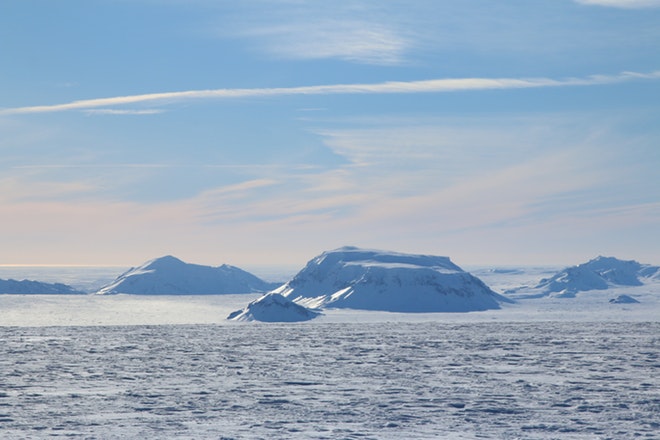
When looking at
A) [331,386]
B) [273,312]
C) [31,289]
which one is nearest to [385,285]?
[273,312]

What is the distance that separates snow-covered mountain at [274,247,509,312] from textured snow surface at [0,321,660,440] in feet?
201

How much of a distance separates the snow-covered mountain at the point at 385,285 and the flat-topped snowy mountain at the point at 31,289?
67.7 m

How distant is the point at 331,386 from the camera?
32969 mm

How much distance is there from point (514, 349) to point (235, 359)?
17512 mm

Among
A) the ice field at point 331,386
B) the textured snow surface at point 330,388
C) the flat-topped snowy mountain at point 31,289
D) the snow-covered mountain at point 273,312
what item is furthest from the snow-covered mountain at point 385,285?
the flat-topped snowy mountain at point 31,289

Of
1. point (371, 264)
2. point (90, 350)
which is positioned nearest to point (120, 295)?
point (371, 264)

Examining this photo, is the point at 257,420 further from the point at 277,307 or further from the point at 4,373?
the point at 277,307

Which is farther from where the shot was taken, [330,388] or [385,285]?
[385,285]

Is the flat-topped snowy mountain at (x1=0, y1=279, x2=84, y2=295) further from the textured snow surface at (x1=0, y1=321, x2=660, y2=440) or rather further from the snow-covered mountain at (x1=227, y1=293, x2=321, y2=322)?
the textured snow surface at (x1=0, y1=321, x2=660, y2=440)

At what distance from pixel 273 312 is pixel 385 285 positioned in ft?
120

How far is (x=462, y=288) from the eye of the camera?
128125mm

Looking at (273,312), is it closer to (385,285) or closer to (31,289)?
(385,285)

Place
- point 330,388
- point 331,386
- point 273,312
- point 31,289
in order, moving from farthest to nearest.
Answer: point 31,289 → point 273,312 → point 331,386 → point 330,388

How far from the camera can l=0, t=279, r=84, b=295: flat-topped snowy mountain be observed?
178 m
